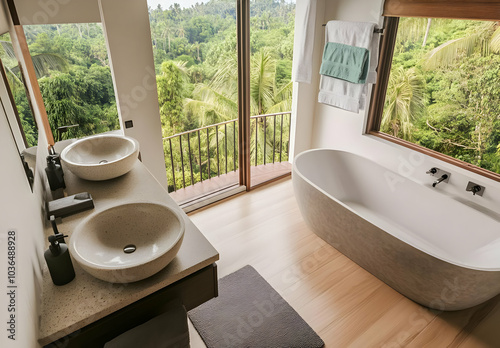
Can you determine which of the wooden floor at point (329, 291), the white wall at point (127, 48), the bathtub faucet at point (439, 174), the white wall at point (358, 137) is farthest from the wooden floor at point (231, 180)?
the bathtub faucet at point (439, 174)

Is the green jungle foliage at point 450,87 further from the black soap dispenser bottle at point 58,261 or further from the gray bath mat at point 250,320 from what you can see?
the black soap dispenser bottle at point 58,261

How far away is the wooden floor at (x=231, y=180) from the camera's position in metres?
3.88

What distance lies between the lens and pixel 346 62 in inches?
120

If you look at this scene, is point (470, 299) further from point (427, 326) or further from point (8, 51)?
point (8, 51)

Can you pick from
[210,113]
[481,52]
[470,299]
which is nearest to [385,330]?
[470,299]

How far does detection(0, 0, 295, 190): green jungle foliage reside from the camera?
7.45ft

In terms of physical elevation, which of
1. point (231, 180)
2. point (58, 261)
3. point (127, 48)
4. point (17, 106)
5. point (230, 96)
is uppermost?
point (127, 48)

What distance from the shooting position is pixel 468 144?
291cm

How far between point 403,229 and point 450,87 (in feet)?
4.27

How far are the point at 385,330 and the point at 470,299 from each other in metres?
0.55

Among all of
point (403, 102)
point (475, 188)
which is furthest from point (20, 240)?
point (403, 102)

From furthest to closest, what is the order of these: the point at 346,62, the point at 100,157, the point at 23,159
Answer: the point at 346,62
the point at 100,157
the point at 23,159

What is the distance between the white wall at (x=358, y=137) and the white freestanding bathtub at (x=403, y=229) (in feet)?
0.36

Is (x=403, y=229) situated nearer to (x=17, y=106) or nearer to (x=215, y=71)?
(x=17, y=106)
